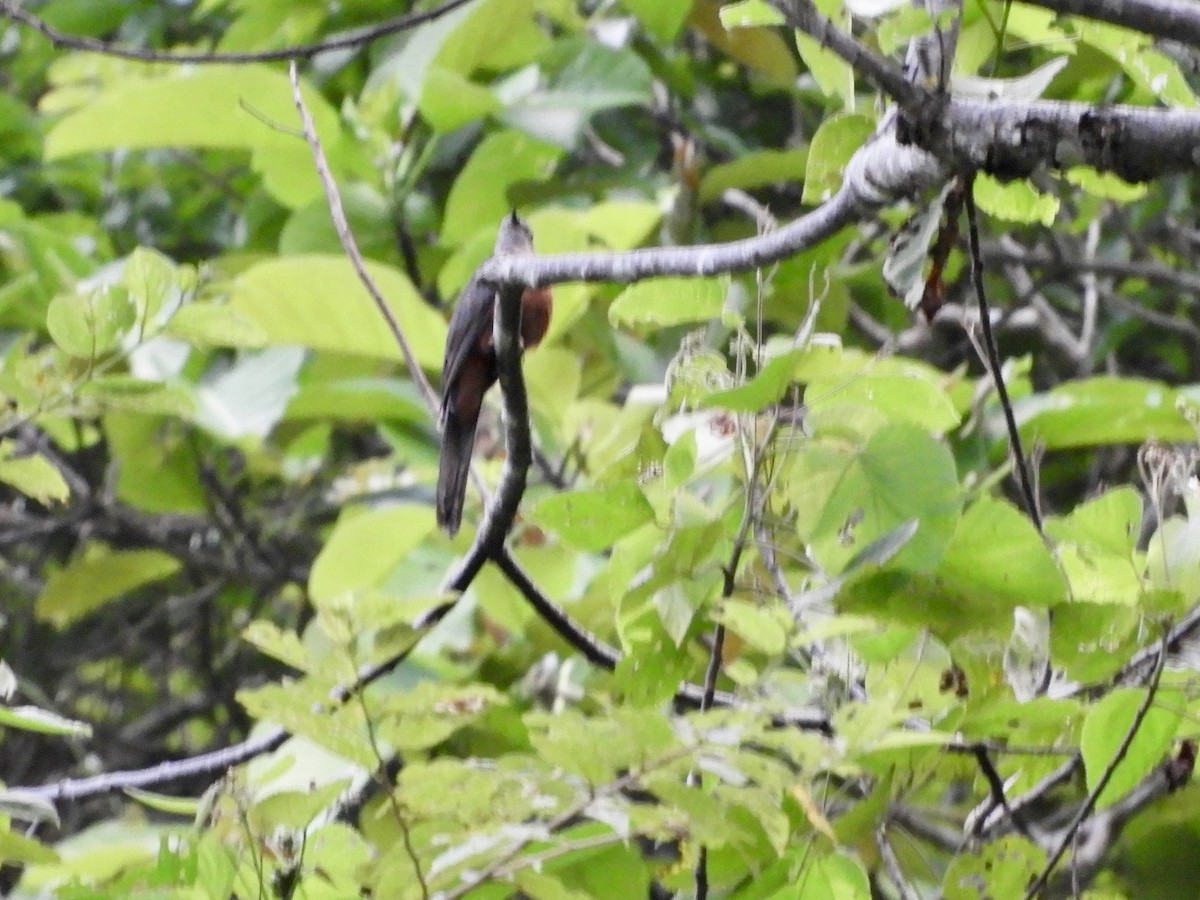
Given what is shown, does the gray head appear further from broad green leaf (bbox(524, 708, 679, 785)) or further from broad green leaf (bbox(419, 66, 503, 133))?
broad green leaf (bbox(524, 708, 679, 785))

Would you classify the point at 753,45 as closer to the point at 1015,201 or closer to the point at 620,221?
the point at 620,221

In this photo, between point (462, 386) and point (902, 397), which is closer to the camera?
point (902, 397)

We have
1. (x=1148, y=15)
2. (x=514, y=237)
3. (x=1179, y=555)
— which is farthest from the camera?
(x=514, y=237)

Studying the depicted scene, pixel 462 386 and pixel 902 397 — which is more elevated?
pixel 902 397

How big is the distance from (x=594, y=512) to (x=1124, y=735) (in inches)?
11.2

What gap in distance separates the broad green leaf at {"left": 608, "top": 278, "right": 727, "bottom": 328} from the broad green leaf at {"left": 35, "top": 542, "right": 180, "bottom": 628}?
124 cm

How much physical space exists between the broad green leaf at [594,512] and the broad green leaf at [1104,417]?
0.67m

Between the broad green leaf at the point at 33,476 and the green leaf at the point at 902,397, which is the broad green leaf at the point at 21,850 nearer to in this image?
the broad green leaf at the point at 33,476

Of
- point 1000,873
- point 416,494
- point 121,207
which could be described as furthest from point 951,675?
point 121,207

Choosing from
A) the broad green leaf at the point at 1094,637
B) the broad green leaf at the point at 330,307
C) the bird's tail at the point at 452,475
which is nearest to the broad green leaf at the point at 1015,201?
the broad green leaf at the point at 1094,637

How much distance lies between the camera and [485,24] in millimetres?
1611

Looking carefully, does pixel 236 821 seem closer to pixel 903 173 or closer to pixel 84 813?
pixel 903 173

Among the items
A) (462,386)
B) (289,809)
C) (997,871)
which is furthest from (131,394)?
(997,871)

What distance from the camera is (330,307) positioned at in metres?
1.36
